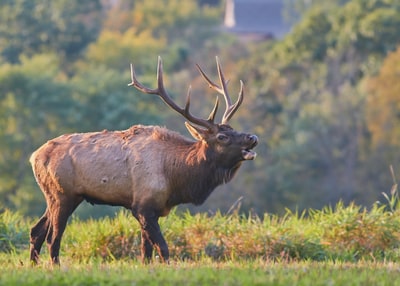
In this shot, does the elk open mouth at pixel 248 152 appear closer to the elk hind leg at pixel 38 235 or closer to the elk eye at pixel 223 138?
the elk eye at pixel 223 138

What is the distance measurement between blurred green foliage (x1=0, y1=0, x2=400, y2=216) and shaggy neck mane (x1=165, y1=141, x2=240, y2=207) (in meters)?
27.8

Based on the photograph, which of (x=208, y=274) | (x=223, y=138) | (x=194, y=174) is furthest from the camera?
(x=194, y=174)

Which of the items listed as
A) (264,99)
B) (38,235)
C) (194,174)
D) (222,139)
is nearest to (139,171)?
(194,174)

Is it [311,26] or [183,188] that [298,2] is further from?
[183,188]

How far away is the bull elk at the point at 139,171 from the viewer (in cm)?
1489

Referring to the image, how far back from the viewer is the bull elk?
48.9 ft

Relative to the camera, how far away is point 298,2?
112 meters

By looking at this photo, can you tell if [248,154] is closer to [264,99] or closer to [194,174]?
[194,174]

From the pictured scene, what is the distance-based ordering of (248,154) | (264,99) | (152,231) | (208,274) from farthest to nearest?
(264,99) < (248,154) < (152,231) < (208,274)

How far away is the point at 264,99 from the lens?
197 ft

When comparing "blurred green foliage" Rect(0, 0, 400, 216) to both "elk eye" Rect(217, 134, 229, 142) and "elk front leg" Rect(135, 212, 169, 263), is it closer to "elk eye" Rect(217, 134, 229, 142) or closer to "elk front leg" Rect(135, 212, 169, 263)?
"elk eye" Rect(217, 134, 229, 142)

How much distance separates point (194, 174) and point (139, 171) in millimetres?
661

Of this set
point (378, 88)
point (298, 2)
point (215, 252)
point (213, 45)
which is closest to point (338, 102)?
point (378, 88)

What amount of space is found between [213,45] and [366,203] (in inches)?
1303
